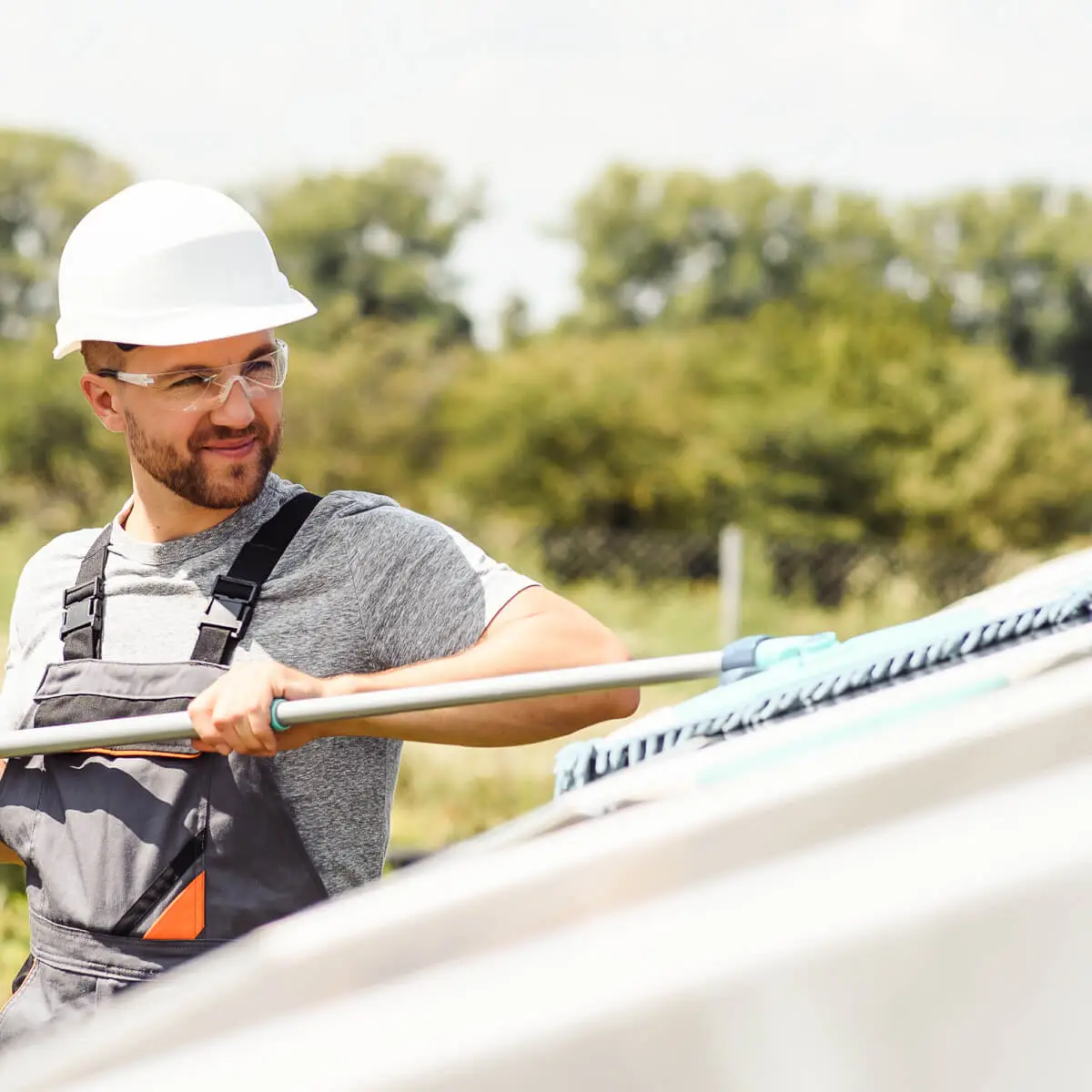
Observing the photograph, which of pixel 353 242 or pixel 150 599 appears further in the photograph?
pixel 353 242

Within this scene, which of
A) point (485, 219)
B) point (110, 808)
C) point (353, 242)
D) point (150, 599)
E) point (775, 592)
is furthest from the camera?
point (353, 242)

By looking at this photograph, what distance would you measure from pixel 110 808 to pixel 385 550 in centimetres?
47

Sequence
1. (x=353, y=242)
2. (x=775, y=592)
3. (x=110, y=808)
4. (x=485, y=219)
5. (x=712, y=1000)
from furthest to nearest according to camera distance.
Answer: (x=353, y=242) < (x=485, y=219) < (x=775, y=592) < (x=110, y=808) < (x=712, y=1000)

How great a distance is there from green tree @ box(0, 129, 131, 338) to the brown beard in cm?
3673

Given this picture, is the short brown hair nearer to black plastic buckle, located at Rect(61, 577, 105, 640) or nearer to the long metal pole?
black plastic buckle, located at Rect(61, 577, 105, 640)

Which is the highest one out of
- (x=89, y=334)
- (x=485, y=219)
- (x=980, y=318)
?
(x=89, y=334)

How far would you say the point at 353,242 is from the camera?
154ft

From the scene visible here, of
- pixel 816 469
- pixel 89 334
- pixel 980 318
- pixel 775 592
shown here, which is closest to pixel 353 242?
pixel 980 318

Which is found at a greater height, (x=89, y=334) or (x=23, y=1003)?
(x=89, y=334)

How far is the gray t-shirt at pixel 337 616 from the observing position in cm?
183

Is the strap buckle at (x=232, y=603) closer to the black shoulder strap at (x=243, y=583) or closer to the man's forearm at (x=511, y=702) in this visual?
the black shoulder strap at (x=243, y=583)

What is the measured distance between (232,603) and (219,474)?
194 millimetres

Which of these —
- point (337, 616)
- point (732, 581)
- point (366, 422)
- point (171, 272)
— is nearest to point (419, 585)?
point (337, 616)

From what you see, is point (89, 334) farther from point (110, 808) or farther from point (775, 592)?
point (775, 592)
